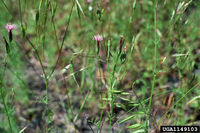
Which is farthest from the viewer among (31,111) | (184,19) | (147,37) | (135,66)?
(147,37)

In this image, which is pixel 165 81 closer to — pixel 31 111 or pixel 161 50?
pixel 161 50

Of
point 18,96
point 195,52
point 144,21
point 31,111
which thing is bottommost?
point 31,111

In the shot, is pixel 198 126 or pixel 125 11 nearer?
pixel 198 126

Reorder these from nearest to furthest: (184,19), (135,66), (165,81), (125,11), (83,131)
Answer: (184,19) → (83,131) → (165,81) → (135,66) → (125,11)

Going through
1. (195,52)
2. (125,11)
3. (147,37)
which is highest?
(125,11)

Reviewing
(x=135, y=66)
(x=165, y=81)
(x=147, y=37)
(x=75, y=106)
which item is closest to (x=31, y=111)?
(x=75, y=106)

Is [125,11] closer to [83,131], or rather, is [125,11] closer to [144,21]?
[144,21]

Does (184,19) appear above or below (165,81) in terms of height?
above

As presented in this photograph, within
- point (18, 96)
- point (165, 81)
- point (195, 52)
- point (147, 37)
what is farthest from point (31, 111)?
point (195, 52)

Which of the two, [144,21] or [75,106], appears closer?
[75,106]
